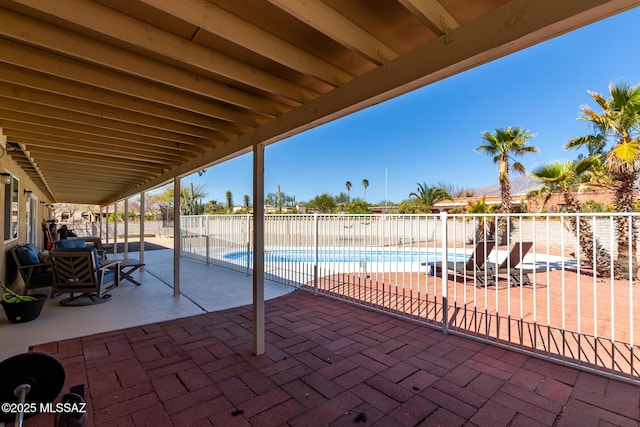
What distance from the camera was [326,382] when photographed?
8.16 ft

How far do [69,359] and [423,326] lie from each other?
387cm

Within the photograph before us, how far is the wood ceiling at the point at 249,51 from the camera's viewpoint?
136 cm

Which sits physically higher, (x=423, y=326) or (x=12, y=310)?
(x=12, y=310)

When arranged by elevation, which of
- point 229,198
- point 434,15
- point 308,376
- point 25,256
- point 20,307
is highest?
point 229,198

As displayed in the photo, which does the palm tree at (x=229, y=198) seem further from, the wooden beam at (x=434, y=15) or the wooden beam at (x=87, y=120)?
the wooden beam at (x=434, y=15)

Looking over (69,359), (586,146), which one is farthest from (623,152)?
(69,359)

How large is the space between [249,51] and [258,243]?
5.88 ft

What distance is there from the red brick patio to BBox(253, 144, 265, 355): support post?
20 cm

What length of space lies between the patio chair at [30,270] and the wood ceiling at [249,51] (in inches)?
109

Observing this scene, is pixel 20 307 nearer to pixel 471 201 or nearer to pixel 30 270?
pixel 30 270

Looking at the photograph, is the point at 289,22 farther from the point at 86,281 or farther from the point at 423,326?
the point at 86,281

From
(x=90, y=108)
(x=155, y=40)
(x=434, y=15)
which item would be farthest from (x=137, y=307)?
(x=434, y=15)

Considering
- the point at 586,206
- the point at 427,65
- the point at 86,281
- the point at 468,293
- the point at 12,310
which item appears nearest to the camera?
the point at 427,65

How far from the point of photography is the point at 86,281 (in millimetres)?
4578
